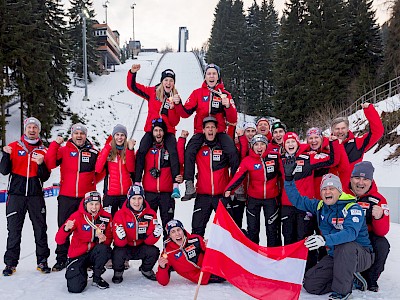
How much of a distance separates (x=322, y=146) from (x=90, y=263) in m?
3.77

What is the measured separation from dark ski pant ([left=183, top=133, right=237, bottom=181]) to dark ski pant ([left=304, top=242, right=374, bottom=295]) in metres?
1.98

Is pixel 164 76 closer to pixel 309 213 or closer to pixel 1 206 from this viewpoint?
pixel 309 213

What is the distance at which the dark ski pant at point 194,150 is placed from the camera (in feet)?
19.4

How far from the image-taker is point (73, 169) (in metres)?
5.88

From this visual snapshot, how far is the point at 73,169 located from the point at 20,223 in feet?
3.63

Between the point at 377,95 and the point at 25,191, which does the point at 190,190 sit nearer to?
the point at 25,191

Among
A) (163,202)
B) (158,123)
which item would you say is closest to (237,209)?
(163,202)

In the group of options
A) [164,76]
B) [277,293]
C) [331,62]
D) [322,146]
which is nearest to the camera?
[277,293]

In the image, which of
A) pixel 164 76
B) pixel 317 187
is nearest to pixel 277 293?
pixel 317 187

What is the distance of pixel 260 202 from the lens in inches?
226

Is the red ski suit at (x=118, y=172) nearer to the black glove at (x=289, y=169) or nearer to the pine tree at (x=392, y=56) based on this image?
the black glove at (x=289, y=169)

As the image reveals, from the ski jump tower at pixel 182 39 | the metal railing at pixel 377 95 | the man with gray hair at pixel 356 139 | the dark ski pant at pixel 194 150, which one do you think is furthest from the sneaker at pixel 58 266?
the ski jump tower at pixel 182 39

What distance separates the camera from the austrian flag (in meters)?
4.33

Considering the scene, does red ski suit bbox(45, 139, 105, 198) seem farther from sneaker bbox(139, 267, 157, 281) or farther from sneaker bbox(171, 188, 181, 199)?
sneaker bbox(139, 267, 157, 281)
